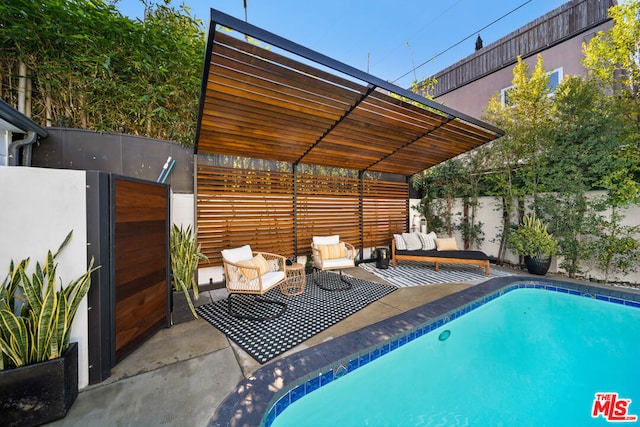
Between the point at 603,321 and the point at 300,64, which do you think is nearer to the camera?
the point at 300,64

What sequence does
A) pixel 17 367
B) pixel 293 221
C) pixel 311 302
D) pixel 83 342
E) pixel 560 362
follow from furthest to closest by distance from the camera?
pixel 293 221 → pixel 311 302 → pixel 560 362 → pixel 83 342 → pixel 17 367

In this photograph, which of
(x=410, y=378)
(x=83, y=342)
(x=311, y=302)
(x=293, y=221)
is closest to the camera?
(x=83, y=342)

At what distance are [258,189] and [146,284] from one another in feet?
9.36

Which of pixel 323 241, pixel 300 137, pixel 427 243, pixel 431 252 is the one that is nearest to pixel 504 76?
pixel 427 243

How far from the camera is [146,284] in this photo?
2555 mm

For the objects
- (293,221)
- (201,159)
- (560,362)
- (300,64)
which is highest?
(300,64)

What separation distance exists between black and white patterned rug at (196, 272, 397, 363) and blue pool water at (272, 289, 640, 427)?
72 cm

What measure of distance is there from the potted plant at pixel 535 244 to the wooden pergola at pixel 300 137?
214 centimetres

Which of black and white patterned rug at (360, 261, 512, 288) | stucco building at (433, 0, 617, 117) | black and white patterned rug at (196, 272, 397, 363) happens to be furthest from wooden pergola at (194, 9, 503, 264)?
stucco building at (433, 0, 617, 117)

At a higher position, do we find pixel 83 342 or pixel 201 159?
pixel 201 159

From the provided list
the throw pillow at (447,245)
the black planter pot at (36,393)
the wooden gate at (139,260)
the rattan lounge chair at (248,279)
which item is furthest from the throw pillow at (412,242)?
the black planter pot at (36,393)

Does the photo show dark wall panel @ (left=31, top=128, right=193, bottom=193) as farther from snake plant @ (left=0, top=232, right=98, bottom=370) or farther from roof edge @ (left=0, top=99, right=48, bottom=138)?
snake plant @ (left=0, top=232, right=98, bottom=370)

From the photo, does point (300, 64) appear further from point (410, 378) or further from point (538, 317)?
point (538, 317)

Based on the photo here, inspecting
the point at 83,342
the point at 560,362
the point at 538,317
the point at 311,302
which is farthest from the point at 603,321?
the point at 83,342
